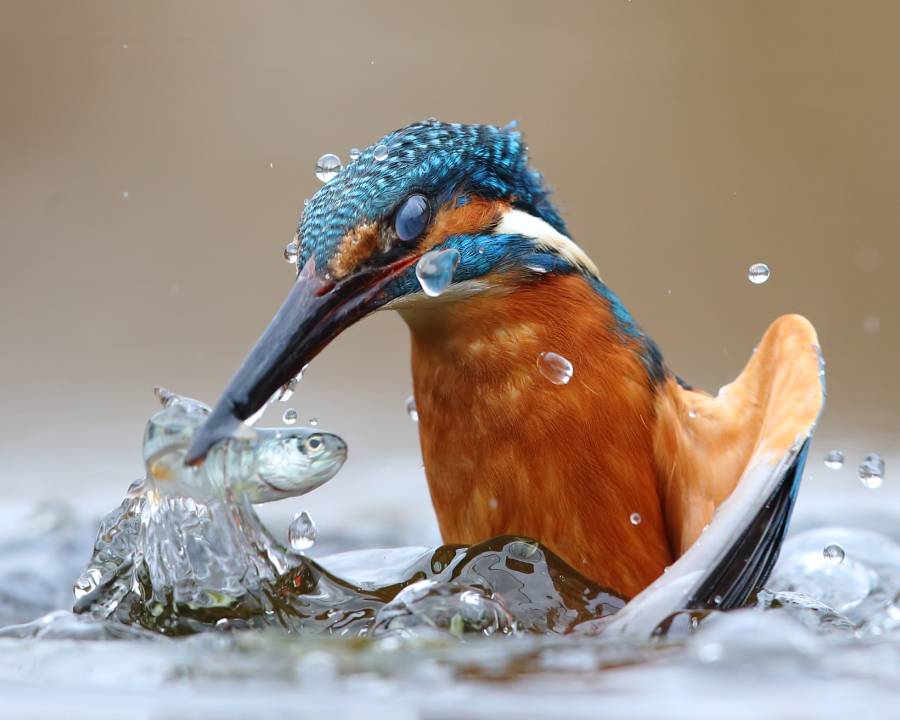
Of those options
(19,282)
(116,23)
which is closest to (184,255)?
(19,282)

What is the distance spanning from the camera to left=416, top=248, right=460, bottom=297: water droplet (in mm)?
2158

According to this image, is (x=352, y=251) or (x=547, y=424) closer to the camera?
(x=352, y=251)

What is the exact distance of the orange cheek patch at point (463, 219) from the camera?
223 centimetres

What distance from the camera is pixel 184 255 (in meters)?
4.89

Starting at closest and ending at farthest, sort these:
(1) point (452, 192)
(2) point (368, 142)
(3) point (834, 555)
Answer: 1. (1) point (452, 192)
2. (3) point (834, 555)
3. (2) point (368, 142)

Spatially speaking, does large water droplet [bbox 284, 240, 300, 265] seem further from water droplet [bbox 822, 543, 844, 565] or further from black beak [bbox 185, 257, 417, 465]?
water droplet [bbox 822, 543, 844, 565]

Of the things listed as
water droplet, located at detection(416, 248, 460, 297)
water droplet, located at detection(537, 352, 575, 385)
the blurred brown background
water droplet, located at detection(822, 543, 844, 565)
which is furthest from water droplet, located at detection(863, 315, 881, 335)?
water droplet, located at detection(416, 248, 460, 297)

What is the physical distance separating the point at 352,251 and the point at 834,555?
4.78ft

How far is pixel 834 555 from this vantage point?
9.42 ft

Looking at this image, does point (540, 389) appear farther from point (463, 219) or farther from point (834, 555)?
point (834, 555)

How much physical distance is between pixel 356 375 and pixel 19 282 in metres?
1.40

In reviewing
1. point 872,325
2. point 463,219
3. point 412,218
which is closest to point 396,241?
point 412,218

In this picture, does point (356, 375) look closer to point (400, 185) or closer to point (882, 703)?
point (400, 185)

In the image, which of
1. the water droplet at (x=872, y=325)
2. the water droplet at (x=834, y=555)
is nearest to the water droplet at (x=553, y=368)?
the water droplet at (x=834, y=555)
